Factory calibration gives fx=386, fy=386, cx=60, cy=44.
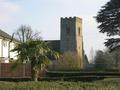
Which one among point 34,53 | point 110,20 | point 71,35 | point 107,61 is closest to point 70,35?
point 71,35

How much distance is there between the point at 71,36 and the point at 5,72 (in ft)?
302

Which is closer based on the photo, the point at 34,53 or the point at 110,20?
the point at 34,53

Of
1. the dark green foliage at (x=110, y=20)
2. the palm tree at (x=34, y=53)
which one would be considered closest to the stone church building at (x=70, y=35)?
the dark green foliage at (x=110, y=20)

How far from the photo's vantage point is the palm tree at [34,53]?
2592cm

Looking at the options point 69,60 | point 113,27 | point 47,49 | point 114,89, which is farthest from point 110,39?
point 69,60

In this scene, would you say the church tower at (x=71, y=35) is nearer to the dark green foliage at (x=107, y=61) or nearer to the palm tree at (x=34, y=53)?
the dark green foliage at (x=107, y=61)

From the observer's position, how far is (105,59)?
115 meters

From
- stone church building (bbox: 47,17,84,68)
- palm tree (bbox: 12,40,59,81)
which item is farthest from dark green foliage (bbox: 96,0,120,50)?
stone church building (bbox: 47,17,84,68)

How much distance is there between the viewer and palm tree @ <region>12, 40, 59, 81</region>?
25919 millimetres

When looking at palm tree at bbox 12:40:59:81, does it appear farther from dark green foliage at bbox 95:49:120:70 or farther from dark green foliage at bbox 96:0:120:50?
dark green foliage at bbox 95:49:120:70

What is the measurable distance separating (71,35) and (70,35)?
1.46ft

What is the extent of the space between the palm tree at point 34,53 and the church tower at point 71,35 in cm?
11204

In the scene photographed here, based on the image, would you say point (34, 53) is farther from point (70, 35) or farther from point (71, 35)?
point (70, 35)

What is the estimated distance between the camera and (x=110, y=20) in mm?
45781
